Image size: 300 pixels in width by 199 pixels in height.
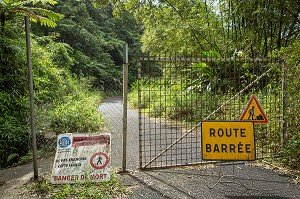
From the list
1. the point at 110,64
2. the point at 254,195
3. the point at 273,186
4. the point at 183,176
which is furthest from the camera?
the point at 110,64

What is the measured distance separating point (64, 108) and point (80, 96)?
3.77 meters

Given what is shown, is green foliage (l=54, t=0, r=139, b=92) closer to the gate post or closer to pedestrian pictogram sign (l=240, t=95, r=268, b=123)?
the gate post

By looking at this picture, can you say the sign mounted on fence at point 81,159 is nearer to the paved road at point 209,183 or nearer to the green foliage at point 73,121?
the paved road at point 209,183

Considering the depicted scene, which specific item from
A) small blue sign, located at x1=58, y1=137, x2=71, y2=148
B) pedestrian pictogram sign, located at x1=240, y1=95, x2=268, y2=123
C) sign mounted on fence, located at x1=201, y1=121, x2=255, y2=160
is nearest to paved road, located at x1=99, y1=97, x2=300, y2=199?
sign mounted on fence, located at x1=201, y1=121, x2=255, y2=160

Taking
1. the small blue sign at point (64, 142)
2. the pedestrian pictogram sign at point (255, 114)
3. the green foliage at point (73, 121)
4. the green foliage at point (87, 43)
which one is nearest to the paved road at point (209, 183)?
the pedestrian pictogram sign at point (255, 114)

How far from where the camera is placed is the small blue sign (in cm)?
434

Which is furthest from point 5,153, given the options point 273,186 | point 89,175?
point 273,186

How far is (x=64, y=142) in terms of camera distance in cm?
436

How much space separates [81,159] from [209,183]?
2.02 metres

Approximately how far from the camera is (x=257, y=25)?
823cm

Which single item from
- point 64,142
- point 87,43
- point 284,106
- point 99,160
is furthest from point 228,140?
point 87,43

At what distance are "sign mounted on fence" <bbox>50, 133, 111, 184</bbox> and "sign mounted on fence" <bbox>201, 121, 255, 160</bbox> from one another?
157 centimetres

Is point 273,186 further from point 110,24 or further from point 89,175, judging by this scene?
point 110,24

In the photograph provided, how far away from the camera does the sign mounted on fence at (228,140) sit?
4180mm
